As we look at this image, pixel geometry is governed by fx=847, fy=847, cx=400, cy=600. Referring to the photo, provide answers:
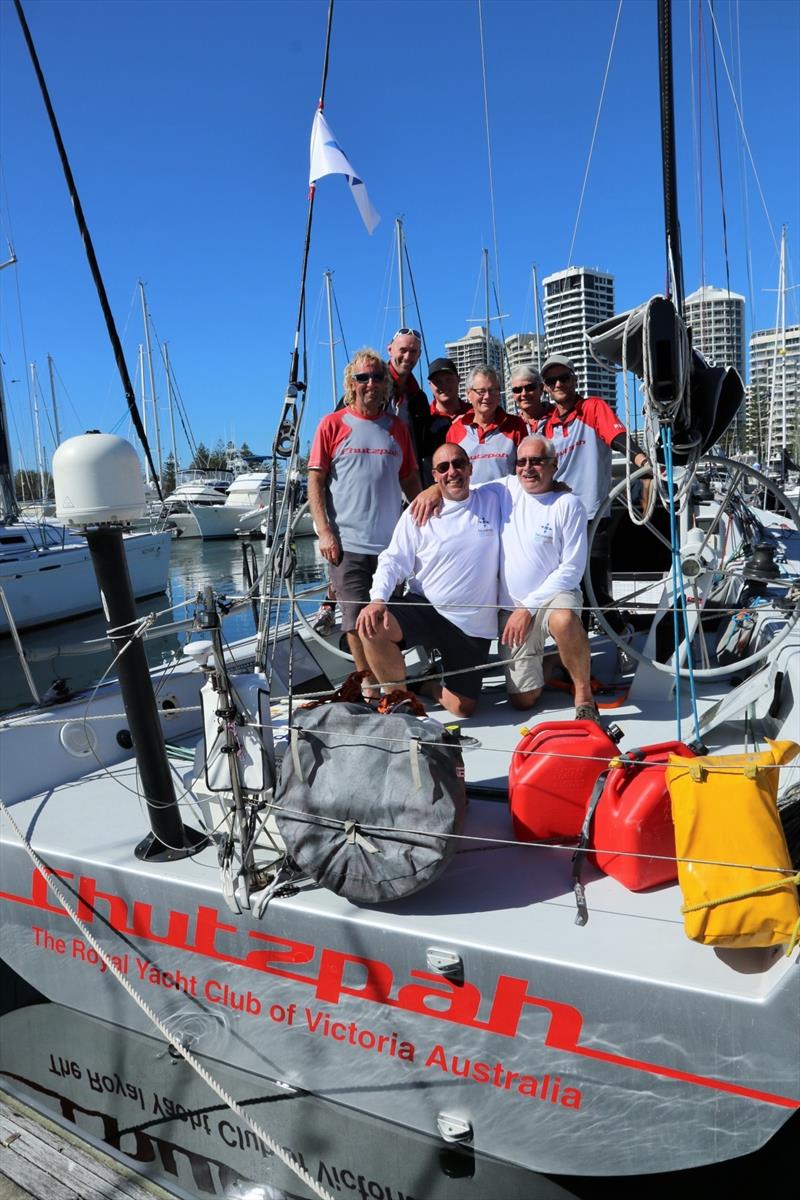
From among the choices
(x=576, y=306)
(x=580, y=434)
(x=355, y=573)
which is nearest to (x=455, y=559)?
(x=355, y=573)

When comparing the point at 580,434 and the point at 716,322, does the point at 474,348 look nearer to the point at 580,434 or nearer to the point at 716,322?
the point at 716,322

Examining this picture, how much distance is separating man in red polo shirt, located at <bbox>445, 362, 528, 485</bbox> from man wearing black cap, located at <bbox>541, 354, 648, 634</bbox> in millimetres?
216

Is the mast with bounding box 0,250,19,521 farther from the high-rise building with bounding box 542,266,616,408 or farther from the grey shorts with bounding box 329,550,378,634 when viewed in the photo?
the grey shorts with bounding box 329,550,378,634

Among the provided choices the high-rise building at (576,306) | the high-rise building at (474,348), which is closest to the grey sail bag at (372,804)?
the high-rise building at (576,306)

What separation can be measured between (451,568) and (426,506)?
29cm

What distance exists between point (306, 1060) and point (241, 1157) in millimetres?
471

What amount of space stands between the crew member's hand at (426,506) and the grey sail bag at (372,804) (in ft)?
4.33

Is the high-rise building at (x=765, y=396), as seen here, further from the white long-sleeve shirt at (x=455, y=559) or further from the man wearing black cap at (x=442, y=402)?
the white long-sleeve shirt at (x=455, y=559)

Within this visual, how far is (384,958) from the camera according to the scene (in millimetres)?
2281

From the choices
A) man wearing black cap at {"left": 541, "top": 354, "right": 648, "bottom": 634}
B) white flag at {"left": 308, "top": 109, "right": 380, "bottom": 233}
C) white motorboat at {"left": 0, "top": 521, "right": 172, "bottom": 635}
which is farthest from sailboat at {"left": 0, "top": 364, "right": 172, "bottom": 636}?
white flag at {"left": 308, "top": 109, "right": 380, "bottom": 233}

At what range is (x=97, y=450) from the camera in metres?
2.53

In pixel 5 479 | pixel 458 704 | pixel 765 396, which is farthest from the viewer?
pixel 765 396

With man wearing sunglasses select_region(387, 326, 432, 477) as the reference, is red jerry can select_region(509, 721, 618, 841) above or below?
below

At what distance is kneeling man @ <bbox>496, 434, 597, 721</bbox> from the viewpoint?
3389 millimetres
